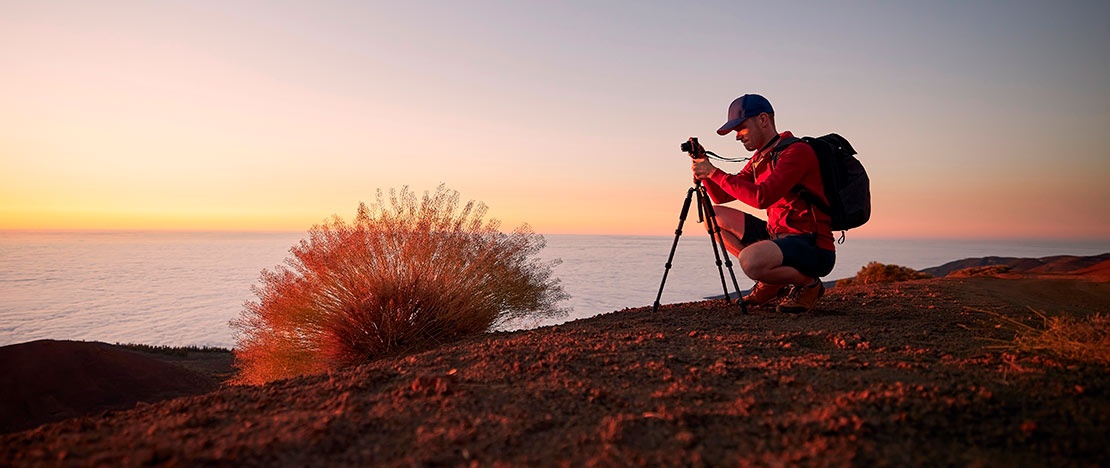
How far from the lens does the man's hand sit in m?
4.59

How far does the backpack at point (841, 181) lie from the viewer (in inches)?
172

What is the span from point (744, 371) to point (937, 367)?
3.06ft

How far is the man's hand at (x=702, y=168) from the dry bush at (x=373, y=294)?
8.12 ft

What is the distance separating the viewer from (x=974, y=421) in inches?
77.0

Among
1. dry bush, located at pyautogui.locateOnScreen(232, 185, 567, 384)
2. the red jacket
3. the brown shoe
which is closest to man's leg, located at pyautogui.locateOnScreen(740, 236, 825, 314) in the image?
the red jacket

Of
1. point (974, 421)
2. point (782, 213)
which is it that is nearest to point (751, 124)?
point (782, 213)

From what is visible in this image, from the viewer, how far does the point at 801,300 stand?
15.8ft

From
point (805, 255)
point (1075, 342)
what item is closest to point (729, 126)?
point (805, 255)

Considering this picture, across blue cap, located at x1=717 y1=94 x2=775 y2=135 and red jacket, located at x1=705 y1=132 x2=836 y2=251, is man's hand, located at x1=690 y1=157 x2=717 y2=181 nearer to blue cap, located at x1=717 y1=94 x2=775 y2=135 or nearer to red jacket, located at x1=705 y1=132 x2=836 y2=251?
red jacket, located at x1=705 y1=132 x2=836 y2=251

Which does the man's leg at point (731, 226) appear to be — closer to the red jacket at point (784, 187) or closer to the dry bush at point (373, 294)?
the red jacket at point (784, 187)

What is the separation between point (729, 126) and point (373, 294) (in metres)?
3.60

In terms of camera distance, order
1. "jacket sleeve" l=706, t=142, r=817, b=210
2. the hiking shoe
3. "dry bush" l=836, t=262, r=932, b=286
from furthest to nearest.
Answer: "dry bush" l=836, t=262, r=932, b=286
the hiking shoe
"jacket sleeve" l=706, t=142, r=817, b=210

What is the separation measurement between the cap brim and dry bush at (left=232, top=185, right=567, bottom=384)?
2.75m

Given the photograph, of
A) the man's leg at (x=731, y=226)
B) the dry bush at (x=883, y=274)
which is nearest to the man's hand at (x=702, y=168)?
the man's leg at (x=731, y=226)
